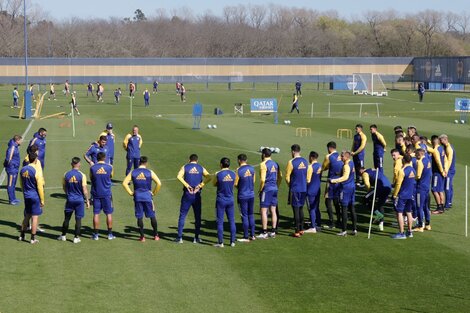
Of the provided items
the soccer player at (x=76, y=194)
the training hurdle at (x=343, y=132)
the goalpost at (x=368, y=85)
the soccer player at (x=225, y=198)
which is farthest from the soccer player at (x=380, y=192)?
the goalpost at (x=368, y=85)

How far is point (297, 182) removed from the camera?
1830cm

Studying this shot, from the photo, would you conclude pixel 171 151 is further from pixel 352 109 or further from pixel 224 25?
pixel 224 25

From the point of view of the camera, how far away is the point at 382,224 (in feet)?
62.8

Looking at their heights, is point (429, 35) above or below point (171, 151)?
above

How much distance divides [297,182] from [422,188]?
3.26m

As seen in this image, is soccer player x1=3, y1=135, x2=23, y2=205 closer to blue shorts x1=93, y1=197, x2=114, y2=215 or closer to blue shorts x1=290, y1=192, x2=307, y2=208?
blue shorts x1=93, y1=197, x2=114, y2=215

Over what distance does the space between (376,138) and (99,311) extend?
576 inches

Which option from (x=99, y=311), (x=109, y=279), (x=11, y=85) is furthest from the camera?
(x=11, y=85)

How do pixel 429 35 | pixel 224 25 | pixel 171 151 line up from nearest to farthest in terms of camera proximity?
pixel 171 151 → pixel 429 35 → pixel 224 25

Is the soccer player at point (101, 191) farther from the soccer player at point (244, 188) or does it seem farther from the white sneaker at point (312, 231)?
the white sneaker at point (312, 231)

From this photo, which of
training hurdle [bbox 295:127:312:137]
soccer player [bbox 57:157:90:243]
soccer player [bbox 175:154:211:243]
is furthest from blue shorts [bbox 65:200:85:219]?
training hurdle [bbox 295:127:312:137]

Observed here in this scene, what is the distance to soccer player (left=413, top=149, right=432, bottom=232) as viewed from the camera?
62.4 ft

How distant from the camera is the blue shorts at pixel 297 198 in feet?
60.2

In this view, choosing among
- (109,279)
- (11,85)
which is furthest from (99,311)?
(11,85)
